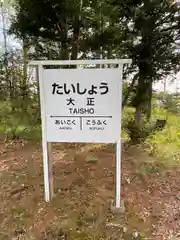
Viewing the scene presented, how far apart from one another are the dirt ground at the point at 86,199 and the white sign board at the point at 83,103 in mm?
564

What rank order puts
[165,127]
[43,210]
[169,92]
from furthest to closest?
[169,92]
[165,127]
[43,210]

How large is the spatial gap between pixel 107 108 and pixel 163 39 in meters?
2.26

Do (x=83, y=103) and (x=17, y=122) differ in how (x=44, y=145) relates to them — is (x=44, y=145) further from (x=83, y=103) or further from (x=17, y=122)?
(x=17, y=122)

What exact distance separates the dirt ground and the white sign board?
1.85 feet

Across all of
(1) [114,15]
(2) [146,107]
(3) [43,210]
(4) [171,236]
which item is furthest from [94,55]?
(4) [171,236]

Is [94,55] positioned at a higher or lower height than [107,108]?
higher

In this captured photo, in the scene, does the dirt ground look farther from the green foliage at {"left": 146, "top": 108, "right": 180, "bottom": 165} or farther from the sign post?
the sign post

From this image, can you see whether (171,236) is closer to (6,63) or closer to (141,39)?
(141,39)

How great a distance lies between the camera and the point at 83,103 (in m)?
2.07

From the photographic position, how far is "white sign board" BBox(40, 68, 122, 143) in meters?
2.03

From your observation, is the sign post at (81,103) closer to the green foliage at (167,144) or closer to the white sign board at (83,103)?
the white sign board at (83,103)

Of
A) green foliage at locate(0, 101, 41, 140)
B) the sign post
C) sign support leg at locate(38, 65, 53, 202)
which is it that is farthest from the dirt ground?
green foliage at locate(0, 101, 41, 140)

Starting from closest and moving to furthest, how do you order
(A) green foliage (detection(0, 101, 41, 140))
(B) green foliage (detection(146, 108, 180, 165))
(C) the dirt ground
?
1. (C) the dirt ground
2. (B) green foliage (detection(146, 108, 180, 165))
3. (A) green foliage (detection(0, 101, 41, 140))

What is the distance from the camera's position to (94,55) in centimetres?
386
